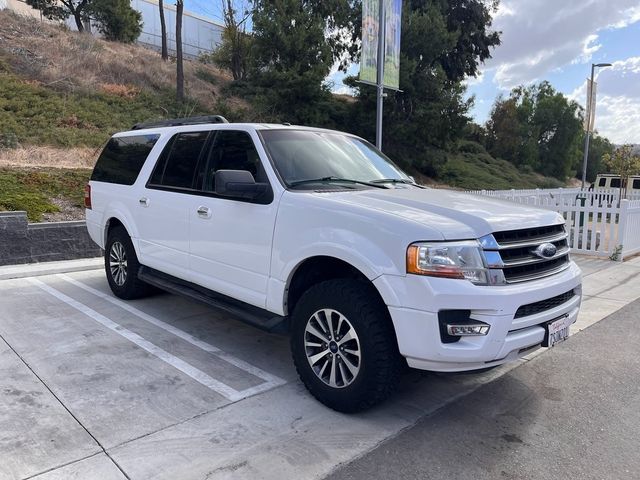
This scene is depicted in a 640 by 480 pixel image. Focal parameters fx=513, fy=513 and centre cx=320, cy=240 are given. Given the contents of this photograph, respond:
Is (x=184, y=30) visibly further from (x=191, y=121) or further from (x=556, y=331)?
(x=556, y=331)

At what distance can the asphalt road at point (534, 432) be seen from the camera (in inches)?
114

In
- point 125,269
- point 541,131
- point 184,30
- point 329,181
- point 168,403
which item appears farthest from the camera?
point 541,131

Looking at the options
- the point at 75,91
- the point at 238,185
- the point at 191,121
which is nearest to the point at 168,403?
the point at 238,185

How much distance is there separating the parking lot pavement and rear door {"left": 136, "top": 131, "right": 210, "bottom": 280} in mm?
696

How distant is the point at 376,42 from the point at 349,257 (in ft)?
25.5

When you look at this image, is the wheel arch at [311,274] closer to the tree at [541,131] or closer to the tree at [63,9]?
the tree at [63,9]

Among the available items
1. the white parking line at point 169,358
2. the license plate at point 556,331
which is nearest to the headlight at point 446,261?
the license plate at point 556,331

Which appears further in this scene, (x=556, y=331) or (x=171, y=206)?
(x=171, y=206)

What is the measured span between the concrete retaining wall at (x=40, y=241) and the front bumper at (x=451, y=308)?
6305mm

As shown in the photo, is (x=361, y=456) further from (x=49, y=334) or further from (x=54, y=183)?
(x=54, y=183)

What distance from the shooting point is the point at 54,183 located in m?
9.43

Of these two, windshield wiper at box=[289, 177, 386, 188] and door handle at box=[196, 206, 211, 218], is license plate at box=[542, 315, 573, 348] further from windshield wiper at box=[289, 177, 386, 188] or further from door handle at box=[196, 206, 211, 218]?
door handle at box=[196, 206, 211, 218]

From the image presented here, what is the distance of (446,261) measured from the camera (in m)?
3.00

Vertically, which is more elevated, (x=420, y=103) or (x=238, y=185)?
(x=420, y=103)
